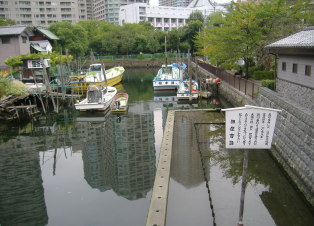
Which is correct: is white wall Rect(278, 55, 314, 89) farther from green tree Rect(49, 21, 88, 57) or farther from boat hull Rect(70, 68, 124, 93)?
green tree Rect(49, 21, 88, 57)

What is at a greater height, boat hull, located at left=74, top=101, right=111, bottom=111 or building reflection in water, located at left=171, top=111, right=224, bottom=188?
boat hull, located at left=74, top=101, right=111, bottom=111

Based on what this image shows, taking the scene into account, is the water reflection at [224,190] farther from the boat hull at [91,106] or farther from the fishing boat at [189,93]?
the fishing boat at [189,93]

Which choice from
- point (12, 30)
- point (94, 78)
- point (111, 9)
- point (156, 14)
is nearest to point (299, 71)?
point (94, 78)

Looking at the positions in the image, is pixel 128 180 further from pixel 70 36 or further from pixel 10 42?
pixel 70 36

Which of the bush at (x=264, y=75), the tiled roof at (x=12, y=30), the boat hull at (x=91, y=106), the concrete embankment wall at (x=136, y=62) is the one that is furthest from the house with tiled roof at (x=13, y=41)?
the bush at (x=264, y=75)

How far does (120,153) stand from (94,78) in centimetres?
1813

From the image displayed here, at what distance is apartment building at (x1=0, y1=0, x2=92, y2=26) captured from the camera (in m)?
86.1

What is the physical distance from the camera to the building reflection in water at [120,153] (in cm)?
1166

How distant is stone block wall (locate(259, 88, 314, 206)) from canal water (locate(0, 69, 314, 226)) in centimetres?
40

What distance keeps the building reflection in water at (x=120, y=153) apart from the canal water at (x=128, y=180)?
1.6 inches

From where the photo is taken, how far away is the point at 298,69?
1402 centimetres

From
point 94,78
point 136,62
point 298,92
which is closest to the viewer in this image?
point 298,92

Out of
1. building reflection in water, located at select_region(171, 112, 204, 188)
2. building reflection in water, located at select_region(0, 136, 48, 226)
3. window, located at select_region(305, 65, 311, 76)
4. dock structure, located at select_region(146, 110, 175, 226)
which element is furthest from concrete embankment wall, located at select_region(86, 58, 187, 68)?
window, located at select_region(305, 65, 311, 76)

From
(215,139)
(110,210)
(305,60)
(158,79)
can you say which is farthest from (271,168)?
(158,79)
